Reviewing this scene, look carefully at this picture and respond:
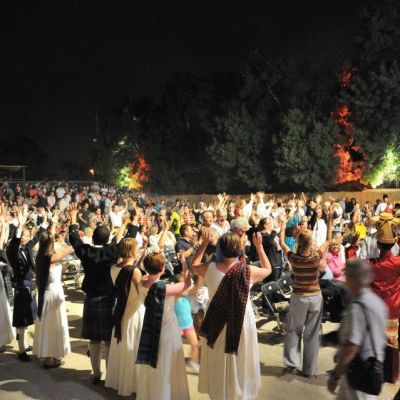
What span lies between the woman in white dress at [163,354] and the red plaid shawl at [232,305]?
1.16 feet

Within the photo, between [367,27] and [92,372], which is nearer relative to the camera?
[92,372]

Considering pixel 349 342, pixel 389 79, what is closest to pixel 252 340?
pixel 349 342

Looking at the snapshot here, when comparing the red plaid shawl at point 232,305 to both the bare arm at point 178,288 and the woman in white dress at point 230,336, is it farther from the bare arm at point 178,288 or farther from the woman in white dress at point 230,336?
the bare arm at point 178,288

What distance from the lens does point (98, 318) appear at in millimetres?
5098

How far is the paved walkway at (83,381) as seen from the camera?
15.7 feet

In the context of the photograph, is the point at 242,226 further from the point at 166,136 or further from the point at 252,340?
the point at 166,136

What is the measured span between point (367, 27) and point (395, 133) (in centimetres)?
683

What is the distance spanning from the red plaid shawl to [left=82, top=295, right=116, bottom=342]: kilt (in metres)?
1.45

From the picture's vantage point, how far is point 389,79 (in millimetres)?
25984

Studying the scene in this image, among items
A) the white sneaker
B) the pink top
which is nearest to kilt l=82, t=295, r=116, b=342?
the white sneaker

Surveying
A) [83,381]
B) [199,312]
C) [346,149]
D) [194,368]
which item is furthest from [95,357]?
[346,149]

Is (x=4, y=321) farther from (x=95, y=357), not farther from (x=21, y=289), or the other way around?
(x=95, y=357)

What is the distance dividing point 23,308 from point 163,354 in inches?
105

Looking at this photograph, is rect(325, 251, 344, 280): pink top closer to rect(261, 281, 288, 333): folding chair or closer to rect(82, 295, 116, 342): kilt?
rect(261, 281, 288, 333): folding chair
